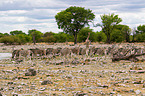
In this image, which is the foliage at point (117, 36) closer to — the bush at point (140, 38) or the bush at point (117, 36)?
the bush at point (117, 36)

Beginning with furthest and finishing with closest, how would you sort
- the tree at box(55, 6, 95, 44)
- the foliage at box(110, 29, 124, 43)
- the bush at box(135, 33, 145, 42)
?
the bush at box(135, 33, 145, 42)
the foliage at box(110, 29, 124, 43)
the tree at box(55, 6, 95, 44)

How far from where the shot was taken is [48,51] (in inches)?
996

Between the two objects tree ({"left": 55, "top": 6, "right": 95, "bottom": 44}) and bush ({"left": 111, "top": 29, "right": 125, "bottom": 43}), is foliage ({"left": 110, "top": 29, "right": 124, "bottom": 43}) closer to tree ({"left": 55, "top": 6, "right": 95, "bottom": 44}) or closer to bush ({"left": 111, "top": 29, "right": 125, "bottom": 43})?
bush ({"left": 111, "top": 29, "right": 125, "bottom": 43})

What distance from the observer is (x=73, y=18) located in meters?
75.7

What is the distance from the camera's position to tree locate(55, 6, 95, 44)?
241 feet

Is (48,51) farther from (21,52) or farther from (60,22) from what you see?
(60,22)

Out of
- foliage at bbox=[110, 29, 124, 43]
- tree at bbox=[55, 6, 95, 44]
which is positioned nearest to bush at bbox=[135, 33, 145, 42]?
foliage at bbox=[110, 29, 124, 43]

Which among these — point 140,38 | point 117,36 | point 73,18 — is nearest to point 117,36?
point 117,36

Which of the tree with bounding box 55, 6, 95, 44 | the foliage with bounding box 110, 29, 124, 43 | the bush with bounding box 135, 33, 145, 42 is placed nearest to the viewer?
the tree with bounding box 55, 6, 95, 44

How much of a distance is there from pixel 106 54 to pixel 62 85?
16.5 m

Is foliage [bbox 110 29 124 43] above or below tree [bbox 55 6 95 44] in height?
below

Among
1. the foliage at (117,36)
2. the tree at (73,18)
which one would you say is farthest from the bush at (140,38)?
the tree at (73,18)

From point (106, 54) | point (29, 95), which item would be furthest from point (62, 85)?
point (106, 54)

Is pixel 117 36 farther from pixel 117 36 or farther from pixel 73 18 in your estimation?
pixel 73 18
